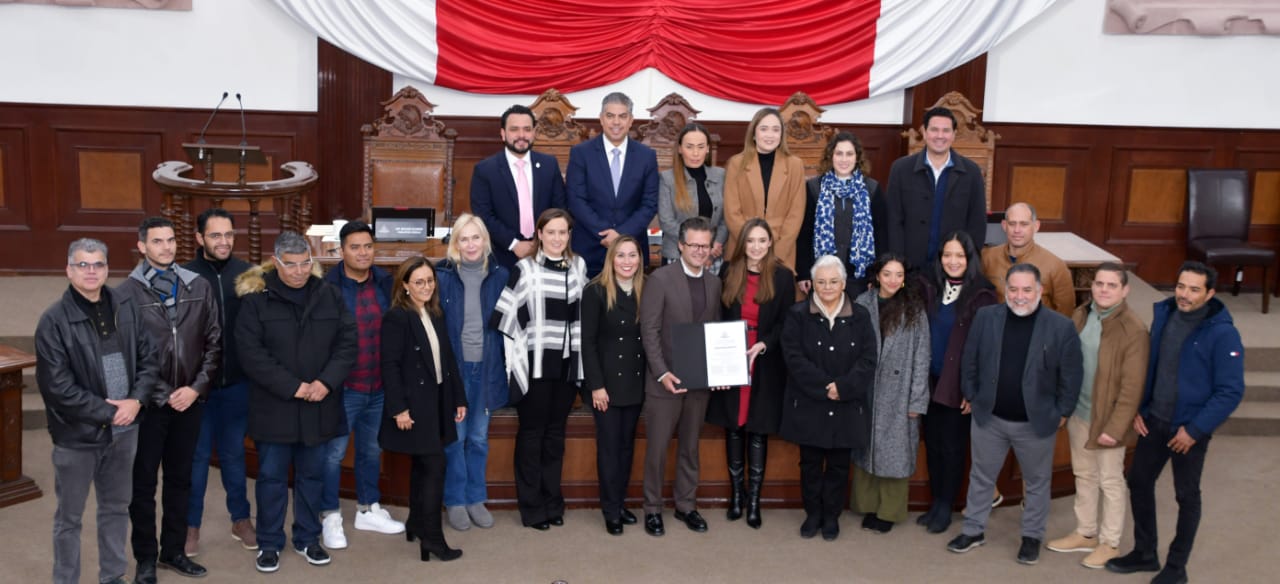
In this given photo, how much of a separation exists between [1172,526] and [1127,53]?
4.33 meters

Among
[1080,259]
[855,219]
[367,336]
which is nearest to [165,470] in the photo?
[367,336]

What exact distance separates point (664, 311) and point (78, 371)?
231 centimetres

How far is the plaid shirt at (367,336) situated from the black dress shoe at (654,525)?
1.36 metres

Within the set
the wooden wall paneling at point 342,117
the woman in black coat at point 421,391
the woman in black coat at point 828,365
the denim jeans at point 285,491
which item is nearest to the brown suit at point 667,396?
the woman in black coat at point 828,365

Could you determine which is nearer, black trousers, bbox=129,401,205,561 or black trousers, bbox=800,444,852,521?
black trousers, bbox=129,401,205,561

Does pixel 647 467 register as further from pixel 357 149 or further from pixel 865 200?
pixel 357 149

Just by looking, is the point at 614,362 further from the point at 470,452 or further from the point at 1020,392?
the point at 1020,392

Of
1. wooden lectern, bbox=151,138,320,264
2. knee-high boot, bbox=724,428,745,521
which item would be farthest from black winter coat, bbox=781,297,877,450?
wooden lectern, bbox=151,138,320,264

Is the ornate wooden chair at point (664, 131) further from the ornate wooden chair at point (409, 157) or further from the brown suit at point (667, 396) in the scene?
the brown suit at point (667, 396)

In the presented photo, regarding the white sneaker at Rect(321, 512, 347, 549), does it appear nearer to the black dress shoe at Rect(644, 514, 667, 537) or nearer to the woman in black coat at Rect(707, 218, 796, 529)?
the black dress shoe at Rect(644, 514, 667, 537)

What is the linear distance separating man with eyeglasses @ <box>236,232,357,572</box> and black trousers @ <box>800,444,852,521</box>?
6.72 feet

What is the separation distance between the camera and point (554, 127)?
26.7 ft

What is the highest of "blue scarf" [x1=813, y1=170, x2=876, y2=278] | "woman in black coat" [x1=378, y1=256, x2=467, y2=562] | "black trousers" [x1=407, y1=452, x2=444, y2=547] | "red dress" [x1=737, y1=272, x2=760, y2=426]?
"blue scarf" [x1=813, y1=170, x2=876, y2=278]

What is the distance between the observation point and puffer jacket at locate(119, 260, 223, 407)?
4590mm
